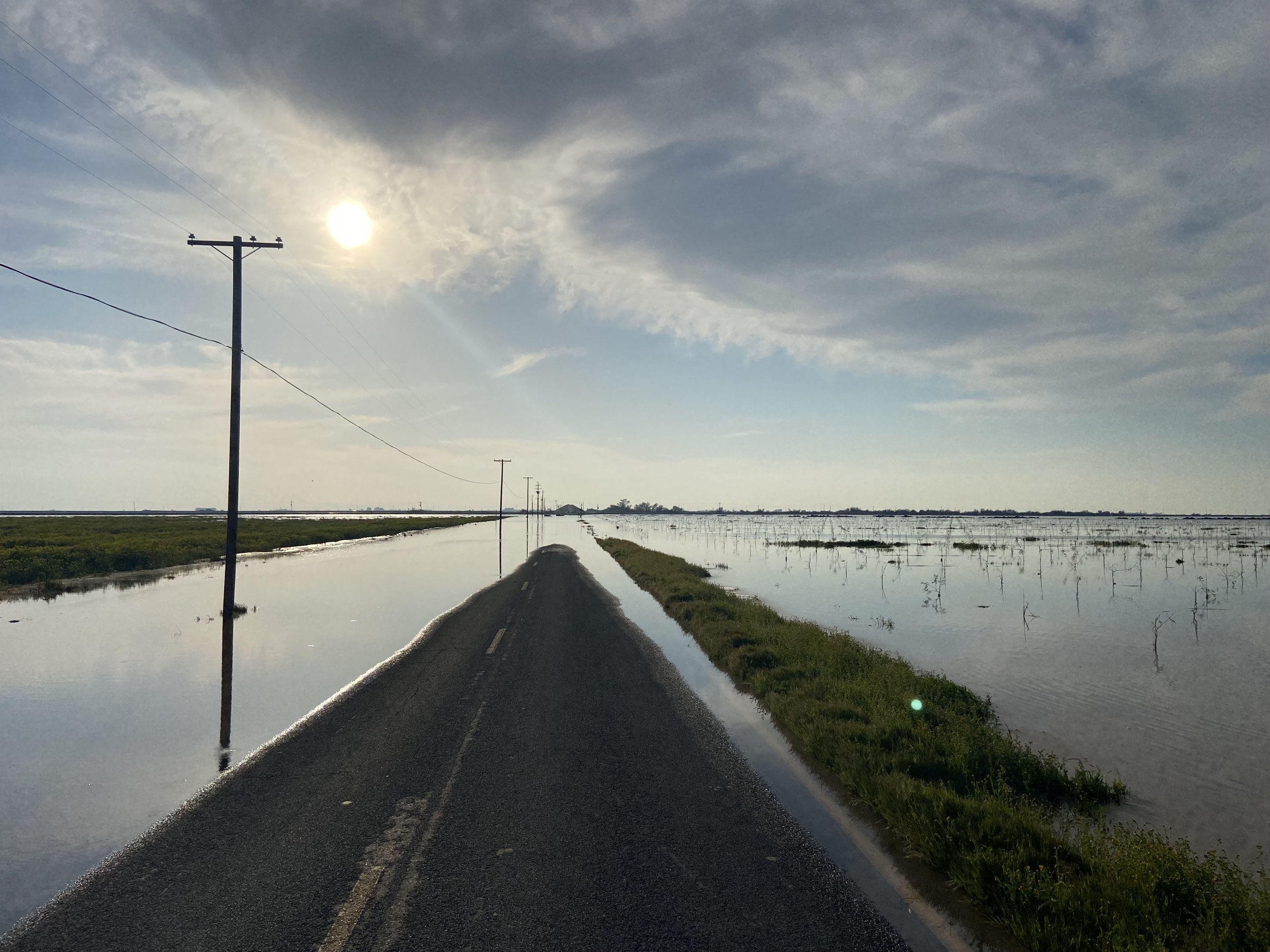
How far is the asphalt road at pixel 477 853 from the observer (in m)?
4.52

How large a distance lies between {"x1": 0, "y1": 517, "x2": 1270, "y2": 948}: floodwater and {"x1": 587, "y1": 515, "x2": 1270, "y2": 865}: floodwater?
68mm

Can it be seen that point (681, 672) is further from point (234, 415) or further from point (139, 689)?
point (234, 415)

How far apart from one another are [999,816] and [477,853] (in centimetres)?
464

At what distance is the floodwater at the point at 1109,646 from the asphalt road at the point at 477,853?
4.34 m

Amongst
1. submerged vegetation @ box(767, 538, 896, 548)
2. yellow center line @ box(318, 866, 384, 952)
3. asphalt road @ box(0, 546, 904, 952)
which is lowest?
submerged vegetation @ box(767, 538, 896, 548)

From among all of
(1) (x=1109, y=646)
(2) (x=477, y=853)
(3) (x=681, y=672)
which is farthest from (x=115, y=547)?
(1) (x=1109, y=646)

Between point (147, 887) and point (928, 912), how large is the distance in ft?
19.1

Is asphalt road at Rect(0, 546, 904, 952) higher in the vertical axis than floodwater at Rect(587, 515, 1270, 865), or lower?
higher

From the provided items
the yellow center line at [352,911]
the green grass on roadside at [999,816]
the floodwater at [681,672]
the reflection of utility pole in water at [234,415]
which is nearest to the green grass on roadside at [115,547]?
the floodwater at [681,672]

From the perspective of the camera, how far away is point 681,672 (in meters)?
13.2

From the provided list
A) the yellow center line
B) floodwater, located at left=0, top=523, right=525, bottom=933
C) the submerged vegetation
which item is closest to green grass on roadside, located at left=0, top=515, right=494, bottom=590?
floodwater, located at left=0, top=523, right=525, bottom=933

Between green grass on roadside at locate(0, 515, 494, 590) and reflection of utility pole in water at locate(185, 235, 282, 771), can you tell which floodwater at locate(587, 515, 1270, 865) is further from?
green grass on roadside at locate(0, 515, 494, 590)

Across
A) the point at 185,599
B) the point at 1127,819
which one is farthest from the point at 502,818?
the point at 185,599

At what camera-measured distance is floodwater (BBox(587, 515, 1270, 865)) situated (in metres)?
8.48
